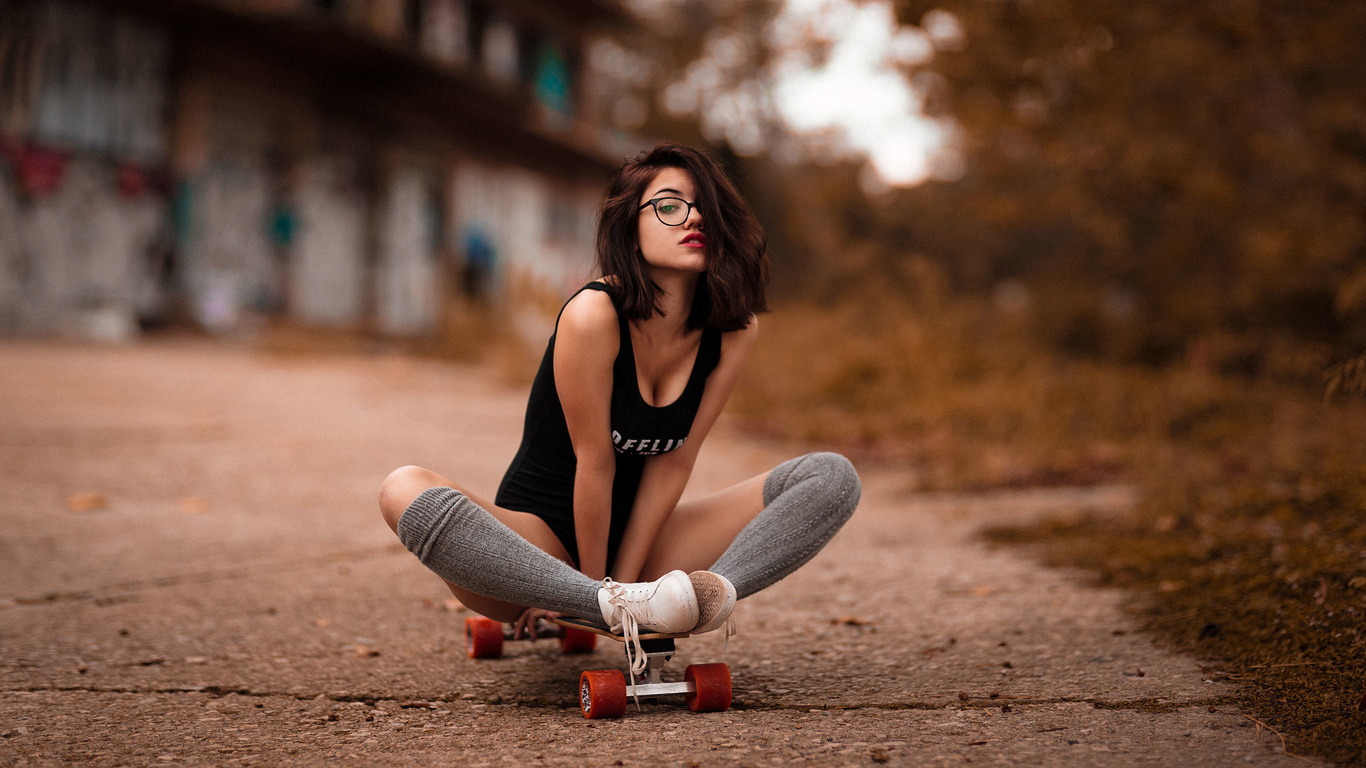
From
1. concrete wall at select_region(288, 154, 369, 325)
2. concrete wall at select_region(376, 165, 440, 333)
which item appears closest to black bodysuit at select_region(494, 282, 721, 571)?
concrete wall at select_region(288, 154, 369, 325)

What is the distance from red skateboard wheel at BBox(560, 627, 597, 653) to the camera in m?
2.55

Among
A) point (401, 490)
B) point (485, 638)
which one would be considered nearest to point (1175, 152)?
point (485, 638)

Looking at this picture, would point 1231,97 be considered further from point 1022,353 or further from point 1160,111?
point 1022,353

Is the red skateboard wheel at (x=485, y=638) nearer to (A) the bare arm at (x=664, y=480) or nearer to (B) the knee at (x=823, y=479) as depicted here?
A: (A) the bare arm at (x=664, y=480)

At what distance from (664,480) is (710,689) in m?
0.47

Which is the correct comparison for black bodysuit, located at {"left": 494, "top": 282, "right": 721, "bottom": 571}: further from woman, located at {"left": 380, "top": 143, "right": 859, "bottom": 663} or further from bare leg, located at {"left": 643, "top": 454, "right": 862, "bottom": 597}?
bare leg, located at {"left": 643, "top": 454, "right": 862, "bottom": 597}

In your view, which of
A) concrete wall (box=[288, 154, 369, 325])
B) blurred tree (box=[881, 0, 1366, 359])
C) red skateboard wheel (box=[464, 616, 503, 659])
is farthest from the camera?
concrete wall (box=[288, 154, 369, 325])

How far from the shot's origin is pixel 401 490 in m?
2.02

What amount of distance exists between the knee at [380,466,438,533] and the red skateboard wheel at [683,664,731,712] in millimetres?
656

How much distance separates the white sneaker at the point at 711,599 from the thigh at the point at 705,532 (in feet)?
1.13

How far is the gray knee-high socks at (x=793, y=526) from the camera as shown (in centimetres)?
211

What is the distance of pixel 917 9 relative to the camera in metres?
5.00

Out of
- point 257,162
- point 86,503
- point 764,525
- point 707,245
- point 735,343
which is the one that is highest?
point 257,162

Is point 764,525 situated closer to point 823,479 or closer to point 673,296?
point 823,479
